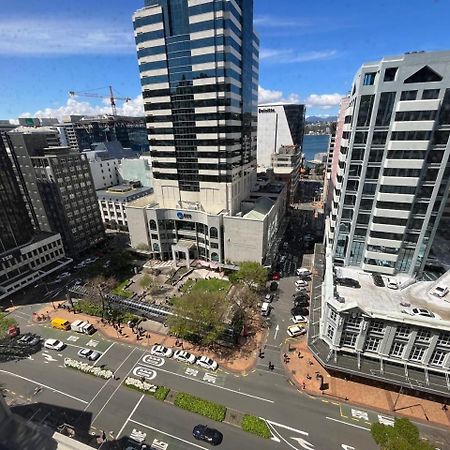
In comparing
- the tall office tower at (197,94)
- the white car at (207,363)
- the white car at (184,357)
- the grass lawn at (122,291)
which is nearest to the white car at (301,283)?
the tall office tower at (197,94)

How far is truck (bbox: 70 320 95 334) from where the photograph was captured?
5831cm

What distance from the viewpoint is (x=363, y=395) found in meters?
43.2

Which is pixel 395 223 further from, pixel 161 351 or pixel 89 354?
pixel 89 354

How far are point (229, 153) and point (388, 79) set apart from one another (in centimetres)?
3964

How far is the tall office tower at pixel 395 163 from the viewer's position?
42625 mm

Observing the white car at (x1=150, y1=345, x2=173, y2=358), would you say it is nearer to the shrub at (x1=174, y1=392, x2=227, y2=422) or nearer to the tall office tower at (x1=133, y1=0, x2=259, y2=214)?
the shrub at (x1=174, y1=392, x2=227, y2=422)

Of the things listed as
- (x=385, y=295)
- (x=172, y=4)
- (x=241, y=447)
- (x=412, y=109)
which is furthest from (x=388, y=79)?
(x=241, y=447)

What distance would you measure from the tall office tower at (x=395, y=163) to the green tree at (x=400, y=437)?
29.7 metres

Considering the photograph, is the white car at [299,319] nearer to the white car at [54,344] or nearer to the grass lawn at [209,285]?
the grass lawn at [209,285]

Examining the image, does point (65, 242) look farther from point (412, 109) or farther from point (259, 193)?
point (412, 109)

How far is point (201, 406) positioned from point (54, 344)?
3533 cm

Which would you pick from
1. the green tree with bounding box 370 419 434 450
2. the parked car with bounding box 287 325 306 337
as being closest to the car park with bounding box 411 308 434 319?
the green tree with bounding box 370 419 434 450

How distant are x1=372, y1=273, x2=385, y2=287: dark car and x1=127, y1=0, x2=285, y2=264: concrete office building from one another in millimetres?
27409

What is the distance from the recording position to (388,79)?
144 ft
